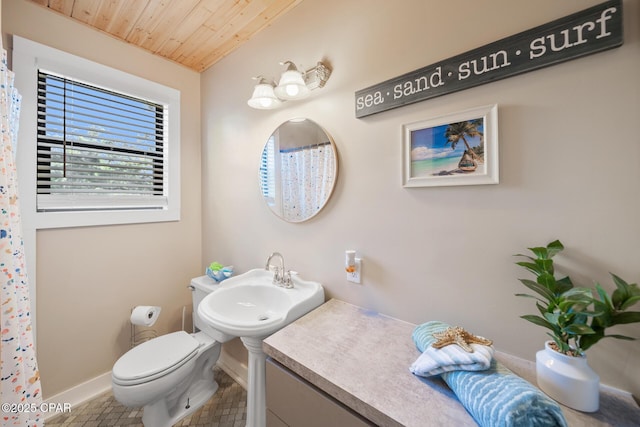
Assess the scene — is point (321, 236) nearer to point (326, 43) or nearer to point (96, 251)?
point (326, 43)

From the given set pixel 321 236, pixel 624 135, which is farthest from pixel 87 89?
pixel 624 135

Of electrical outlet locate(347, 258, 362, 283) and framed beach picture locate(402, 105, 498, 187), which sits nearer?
framed beach picture locate(402, 105, 498, 187)

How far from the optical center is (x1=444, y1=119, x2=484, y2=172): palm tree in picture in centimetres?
92

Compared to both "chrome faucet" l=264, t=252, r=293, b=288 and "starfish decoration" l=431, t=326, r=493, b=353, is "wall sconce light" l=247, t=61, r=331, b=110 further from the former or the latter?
"starfish decoration" l=431, t=326, r=493, b=353

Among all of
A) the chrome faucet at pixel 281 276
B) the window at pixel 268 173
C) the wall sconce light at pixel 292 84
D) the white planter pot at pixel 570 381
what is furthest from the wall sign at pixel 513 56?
the chrome faucet at pixel 281 276

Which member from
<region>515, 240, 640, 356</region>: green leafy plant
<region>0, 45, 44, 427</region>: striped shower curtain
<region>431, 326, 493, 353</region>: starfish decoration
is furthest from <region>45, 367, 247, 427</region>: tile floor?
<region>515, 240, 640, 356</region>: green leafy plant

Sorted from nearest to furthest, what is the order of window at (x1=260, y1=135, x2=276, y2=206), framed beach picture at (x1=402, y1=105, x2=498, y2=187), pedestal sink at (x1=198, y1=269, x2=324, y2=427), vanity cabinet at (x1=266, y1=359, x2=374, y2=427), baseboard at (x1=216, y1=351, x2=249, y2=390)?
vanity cabinet at (x1=266, y1=359, x2=374, y2=427) < framed beach picture at (x1=402, y1=105, x2=498, y2=187) < pedestal sink at (x1=198, y1=269, x2=324, y2=427) < window at (x1=260, y1=135, x2=276, y2=206) < baseboard at (x1=216, y1=351, x2=249, y2=390)

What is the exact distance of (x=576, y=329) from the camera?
62 cm

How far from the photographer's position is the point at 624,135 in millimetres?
705

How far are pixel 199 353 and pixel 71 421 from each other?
0.87m

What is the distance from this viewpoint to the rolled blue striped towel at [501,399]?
0.52m

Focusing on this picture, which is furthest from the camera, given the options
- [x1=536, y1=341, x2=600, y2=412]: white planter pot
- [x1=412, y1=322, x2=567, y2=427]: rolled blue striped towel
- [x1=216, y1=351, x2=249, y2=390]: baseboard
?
[x1=216, y1=351, x2=249, y2=390]: baseboard

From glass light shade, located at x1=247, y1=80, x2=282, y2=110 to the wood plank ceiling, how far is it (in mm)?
483

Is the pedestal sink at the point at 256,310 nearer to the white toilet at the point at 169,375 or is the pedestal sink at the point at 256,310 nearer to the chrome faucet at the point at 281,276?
the chrome faucet at the point at 281,276
